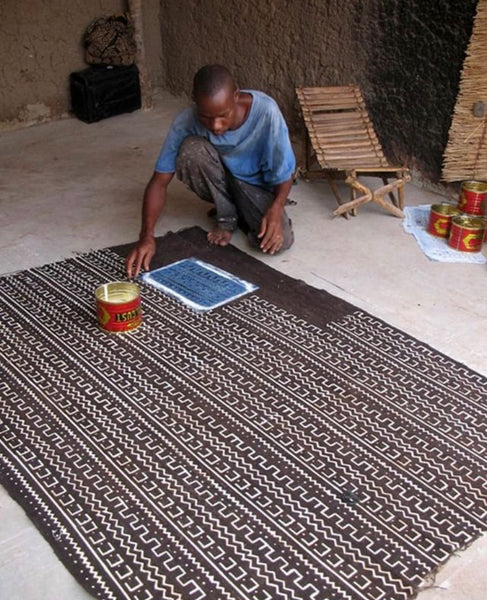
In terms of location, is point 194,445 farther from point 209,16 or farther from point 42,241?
point 209,16

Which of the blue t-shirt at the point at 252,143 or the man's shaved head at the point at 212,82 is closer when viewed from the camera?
the man's shaved head at the point at 212,82

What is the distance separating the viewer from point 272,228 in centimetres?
293

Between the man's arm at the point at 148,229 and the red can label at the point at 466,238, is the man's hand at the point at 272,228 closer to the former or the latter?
the man's arm at the point at 148,229

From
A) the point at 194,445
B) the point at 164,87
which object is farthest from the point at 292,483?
the point at 164,87

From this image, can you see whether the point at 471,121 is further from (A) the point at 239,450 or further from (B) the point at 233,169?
(A) the point at 239,450

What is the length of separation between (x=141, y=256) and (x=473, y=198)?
1.65m

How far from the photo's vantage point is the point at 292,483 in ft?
6.02

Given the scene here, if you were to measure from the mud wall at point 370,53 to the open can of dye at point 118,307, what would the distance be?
210 centimetres

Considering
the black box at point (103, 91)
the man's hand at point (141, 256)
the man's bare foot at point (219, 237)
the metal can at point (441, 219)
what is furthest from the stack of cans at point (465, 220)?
the black box at point (103, 91)

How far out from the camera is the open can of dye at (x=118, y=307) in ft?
7.97

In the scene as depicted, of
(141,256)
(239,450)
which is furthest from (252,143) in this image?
(239,450)

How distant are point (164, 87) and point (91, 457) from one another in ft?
15.1

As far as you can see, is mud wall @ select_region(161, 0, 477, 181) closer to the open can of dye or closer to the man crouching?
the man crouching

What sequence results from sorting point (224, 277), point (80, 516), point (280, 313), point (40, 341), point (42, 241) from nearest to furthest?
point (80, 516)
point (40, 341)
point (280, 313)
point (224, 277)
point (42, 241)
